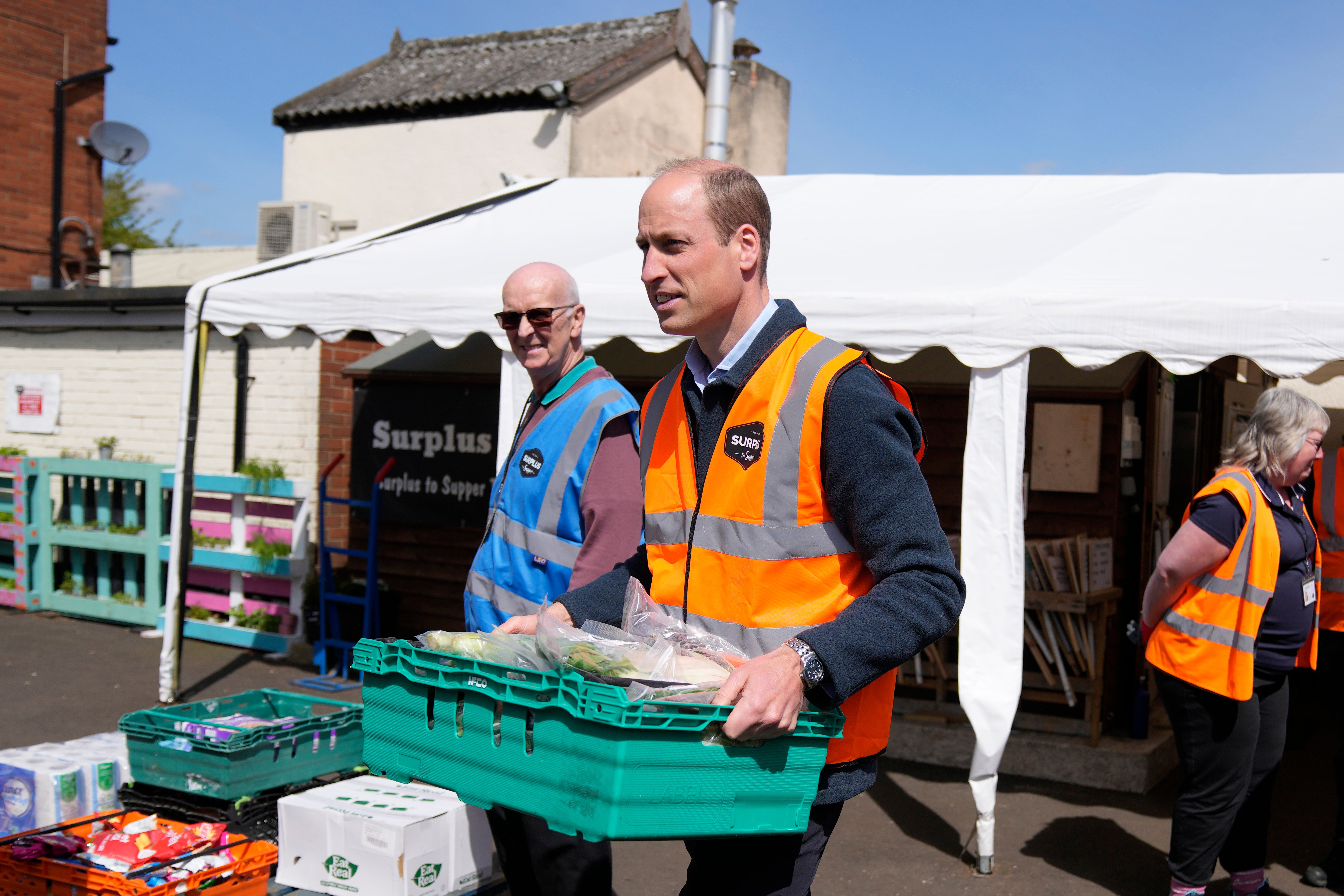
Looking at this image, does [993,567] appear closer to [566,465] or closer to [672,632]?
[566,465]

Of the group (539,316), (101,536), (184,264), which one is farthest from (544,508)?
(184,264)

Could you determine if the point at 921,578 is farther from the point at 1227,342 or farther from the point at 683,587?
the point at 1227,342

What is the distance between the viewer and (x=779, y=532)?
1749mm

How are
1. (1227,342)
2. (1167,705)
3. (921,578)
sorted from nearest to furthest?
(921,578)
(1167,705)
(1227,342)

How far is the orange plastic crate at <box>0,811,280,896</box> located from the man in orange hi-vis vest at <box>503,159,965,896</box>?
205 centimetres

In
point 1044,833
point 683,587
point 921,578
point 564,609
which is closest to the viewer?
point 921,578

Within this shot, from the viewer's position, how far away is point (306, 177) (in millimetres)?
14750

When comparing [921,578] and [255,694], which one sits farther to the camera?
[255,694]

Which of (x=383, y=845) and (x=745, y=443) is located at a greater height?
(x=745, y=443)

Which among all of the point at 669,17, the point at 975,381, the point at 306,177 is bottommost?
the point at 975,381

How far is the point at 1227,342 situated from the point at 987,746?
6.02 ft

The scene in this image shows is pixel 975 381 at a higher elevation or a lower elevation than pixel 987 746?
higher

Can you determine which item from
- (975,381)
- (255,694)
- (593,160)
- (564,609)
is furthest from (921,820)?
(593,160)

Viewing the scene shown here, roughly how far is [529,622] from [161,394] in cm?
842
